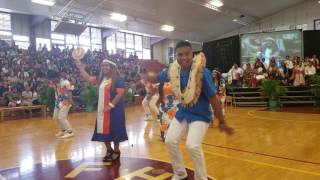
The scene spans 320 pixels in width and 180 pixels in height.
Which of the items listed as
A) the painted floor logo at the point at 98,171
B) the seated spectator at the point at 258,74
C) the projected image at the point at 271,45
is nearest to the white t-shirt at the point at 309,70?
the seated spectator at the point at 258,74

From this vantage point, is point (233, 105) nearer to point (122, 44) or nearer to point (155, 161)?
point (155, 161)

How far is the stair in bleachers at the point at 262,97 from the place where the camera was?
13470mm

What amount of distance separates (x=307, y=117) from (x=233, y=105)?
5133mm

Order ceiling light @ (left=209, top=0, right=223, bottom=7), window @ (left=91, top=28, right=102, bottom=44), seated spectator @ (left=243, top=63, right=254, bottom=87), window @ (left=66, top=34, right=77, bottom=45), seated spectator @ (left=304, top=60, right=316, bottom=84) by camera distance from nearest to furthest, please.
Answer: seated spectator @ (left=304, top=60, right=316, bottom=84)
seated spectator @ (left=243, top=63, right=254, bottom=87)
ceiling light @ (left=209, top=0, right=223, bottom=7)
window @ (left=66, top=34, right=77, bottom=45)
window @ (left=91, top=28, right=102, bottom=44)

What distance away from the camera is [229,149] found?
565 cm

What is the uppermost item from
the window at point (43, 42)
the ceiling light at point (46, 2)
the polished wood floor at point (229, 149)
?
the ceiling light at point (46, 2)

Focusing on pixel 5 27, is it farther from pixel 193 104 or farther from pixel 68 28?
pixel 193 104

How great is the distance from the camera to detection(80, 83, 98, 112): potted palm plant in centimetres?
1419

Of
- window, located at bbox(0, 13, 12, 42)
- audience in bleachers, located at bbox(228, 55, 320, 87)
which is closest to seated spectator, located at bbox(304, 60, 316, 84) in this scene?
audience in bleachers, located at bbox(228, 55, 320, 87)

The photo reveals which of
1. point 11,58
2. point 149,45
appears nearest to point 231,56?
point 149,45

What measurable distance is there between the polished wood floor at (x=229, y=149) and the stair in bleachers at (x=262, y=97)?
192 inches

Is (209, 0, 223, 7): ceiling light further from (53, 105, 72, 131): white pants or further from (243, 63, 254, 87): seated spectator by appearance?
(53, 105, 72, 131): white pants

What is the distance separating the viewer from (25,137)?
7910mm

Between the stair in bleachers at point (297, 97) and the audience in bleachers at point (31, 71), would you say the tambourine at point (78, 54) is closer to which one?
the audience in bleachers at point (31, 71)
